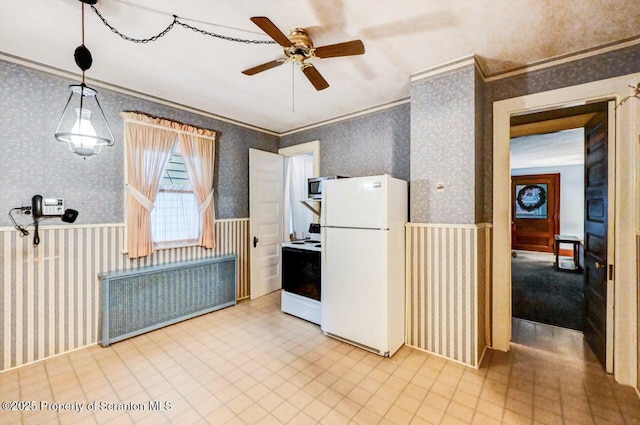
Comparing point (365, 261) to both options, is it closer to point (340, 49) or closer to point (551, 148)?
point (340, 49)

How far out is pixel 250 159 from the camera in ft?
13.4

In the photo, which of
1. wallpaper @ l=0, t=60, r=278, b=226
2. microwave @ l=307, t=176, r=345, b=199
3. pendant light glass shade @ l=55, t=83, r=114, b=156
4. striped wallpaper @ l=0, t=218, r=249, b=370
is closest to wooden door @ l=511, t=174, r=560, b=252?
microwave @ l=307, t=176, r=345, b=199

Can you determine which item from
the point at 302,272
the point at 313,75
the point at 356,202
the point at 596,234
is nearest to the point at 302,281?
the point at 302,272

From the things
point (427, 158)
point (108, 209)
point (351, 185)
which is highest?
point (427, 158)

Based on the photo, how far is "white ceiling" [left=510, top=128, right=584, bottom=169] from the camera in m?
4.43

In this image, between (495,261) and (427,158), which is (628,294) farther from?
(427,158)

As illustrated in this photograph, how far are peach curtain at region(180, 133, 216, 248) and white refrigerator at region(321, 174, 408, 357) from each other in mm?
1698

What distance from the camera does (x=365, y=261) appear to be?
2531mm

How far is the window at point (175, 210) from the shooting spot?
3180mm

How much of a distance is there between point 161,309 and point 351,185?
Result: 2.58 meters

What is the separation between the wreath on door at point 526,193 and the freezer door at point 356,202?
7907 millimetres

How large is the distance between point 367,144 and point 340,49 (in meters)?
1.89

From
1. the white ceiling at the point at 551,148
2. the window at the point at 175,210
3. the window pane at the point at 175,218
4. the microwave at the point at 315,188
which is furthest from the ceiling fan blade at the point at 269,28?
the white ceiling at the point at 551,148

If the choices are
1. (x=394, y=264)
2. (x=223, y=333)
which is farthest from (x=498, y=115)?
(x=223, y=333)
